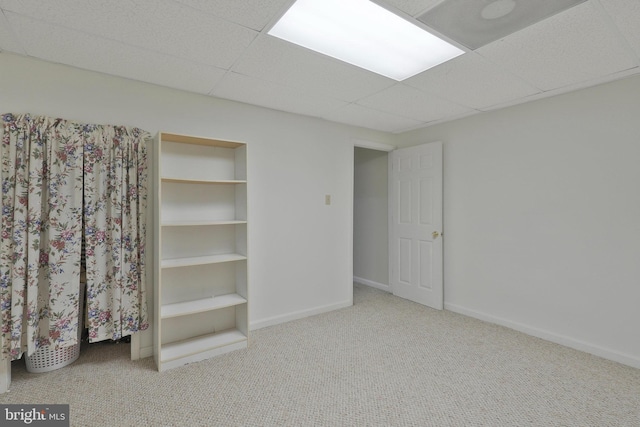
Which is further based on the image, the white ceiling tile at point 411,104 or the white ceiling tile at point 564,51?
the white ceiling tile at point 411,104

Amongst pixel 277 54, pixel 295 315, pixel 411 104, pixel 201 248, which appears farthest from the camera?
pixel 295 315

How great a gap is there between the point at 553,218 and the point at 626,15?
171cm

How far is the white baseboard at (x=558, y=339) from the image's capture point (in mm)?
2400

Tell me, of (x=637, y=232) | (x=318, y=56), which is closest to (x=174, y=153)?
(x=318, y=56)

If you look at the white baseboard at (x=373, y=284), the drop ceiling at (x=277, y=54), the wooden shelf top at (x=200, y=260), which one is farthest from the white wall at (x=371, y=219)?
the wooden shelf top at (x=200, y=260)

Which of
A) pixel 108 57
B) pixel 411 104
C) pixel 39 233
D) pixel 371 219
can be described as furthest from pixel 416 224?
pixel 39 233

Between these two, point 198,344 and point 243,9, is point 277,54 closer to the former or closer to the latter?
point 243,9

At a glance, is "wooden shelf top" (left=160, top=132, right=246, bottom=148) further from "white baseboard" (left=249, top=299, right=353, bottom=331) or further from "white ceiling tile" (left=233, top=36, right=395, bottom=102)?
"white baseboard" (left=249, top=299, right=353, bottom=331)

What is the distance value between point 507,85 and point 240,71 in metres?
2.14

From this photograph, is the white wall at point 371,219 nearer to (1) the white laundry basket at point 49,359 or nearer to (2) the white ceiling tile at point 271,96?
(2) the white ceiling tile at point 271,96

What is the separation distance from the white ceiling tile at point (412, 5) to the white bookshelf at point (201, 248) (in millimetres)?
1598

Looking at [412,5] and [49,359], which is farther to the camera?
[49,359]

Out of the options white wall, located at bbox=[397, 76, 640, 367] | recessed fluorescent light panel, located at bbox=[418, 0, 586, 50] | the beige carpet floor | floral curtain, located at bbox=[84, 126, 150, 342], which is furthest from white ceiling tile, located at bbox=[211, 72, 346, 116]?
the beige carpet floor

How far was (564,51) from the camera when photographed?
1939mm
